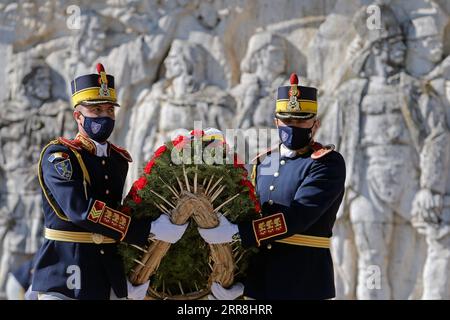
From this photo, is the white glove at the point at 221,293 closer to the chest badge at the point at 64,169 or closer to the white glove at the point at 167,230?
the white glove at the point at 167,230

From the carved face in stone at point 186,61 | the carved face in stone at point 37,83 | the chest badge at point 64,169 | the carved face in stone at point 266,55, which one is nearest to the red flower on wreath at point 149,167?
the chest badge at point 64,169

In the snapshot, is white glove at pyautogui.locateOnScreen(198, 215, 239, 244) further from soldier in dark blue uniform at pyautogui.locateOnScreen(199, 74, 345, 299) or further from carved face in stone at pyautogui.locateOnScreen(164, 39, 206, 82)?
carved face in stone at pyautogui.locateOnScreen(164, 39, 206, 82)

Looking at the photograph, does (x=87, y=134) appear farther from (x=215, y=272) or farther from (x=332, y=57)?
(x=332, y=57)

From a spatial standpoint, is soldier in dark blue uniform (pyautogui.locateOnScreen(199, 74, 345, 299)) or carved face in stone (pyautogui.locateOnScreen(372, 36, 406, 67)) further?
carved face in stone (pyautogui.locateOnScreen(372, 36, 406, 67))

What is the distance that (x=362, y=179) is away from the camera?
1148 cm

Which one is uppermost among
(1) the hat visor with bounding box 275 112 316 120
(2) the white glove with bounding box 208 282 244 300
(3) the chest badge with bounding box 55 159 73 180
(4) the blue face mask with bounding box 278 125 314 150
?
(1) the hat visor with bounding box 275 112 316 120

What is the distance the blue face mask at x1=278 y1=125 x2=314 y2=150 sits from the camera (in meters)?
6.13

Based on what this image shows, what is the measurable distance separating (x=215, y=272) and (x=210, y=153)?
26.7 inches

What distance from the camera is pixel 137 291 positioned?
19.6 ft

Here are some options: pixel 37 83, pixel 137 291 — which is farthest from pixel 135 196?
pixel 37 83

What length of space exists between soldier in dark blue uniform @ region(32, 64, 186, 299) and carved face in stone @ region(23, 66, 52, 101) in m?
7.11

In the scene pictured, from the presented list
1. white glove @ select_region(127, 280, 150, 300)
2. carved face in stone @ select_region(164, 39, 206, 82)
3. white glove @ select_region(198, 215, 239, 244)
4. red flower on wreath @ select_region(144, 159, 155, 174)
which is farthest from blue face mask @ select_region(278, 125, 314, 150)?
carved face in stone @ select_region(164, 39, 206, 82)
